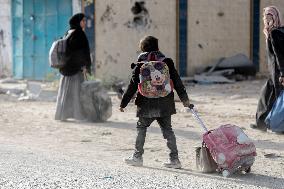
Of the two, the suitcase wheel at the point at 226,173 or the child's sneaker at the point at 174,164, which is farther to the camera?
the child's sneaker at the point at 174,164

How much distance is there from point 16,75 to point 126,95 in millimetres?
15247

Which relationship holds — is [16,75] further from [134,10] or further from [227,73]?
[227,73]

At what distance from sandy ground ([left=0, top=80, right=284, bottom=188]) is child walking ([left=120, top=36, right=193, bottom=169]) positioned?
1.41 ft

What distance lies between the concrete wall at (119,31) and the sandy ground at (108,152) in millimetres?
5295

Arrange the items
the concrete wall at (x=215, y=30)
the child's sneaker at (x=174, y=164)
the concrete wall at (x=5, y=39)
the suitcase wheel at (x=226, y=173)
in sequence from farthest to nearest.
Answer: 1. the concrete wall at (x=5, y=39)
2. the concrete wall at (x=215, y=30)
3. the child's sneaker at (x=174, y=164)
4. the suitcase wheel at (x=226, y=173)

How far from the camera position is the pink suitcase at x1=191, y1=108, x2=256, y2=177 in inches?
227

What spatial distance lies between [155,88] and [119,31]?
12169mm

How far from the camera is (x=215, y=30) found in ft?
63.6

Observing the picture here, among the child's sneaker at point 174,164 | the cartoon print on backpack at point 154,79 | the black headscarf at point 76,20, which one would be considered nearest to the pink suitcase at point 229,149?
the child's sneaker at point 174,164

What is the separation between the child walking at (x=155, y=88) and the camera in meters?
6.09

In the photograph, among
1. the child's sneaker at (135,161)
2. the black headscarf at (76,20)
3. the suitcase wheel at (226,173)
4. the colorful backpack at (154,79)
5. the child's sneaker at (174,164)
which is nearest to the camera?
the suitcase wheel at (226,173)

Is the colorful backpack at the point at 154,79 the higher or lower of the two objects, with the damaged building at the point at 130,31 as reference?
lower

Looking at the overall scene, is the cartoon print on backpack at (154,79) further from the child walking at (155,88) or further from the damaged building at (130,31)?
the damaged building at (130,31)

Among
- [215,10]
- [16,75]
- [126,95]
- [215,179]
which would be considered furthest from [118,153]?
[16,75]
